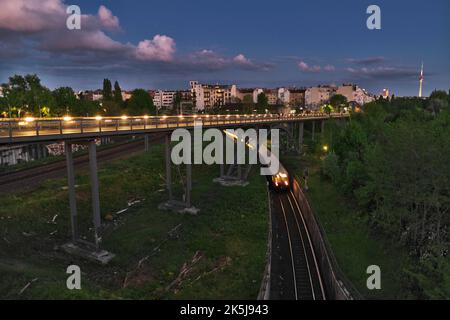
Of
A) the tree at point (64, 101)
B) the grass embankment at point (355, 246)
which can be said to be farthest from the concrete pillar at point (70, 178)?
the tree at point (64, 101)

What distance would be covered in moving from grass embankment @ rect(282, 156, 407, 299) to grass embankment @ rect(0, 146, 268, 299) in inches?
239

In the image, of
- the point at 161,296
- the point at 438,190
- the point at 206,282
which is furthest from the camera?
the point at 438,190

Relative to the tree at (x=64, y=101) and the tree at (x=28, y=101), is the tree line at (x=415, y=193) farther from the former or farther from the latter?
the tree at (x=64, y=101)

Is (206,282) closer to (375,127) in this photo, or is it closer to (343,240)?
(343,240)

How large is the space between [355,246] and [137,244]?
17768 mm

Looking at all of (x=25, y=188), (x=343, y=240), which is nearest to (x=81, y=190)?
(x=25, y=188)

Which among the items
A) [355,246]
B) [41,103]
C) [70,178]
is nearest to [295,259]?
[355,246]

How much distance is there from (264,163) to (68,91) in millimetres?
54153

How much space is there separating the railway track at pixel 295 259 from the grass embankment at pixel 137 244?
236cm

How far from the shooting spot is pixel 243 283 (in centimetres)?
2034

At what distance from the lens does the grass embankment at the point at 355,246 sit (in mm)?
21047

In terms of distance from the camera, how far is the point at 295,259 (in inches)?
1072

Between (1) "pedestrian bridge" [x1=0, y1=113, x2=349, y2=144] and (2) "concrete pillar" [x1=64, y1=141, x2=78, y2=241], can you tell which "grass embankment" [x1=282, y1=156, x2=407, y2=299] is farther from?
(2) "concrete pillar" [x1=64, y1=141, x2=78, y2=241]

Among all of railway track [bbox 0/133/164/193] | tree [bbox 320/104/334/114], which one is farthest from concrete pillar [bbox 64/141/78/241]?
tree [bbox 320/104/334/114]
